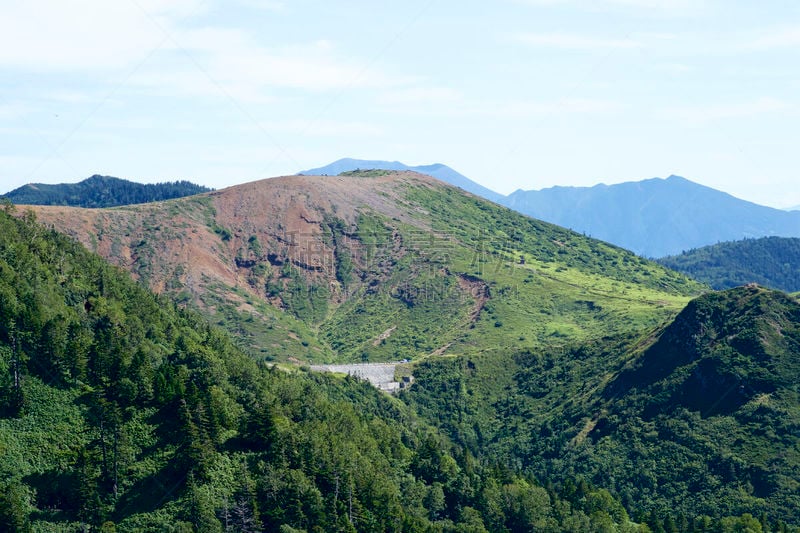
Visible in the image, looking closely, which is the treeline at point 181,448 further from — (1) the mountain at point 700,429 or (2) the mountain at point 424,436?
(1) the mountain at point 700,429

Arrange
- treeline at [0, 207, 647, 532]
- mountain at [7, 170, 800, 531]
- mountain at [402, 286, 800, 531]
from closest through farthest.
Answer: treeline at [0, 207, 647, 532], mountain at [7, 170, 800, 531], mountain at [402, 286, 800, 531]

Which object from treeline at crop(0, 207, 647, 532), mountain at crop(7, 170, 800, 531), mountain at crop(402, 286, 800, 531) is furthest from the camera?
mountain at crop(402, 286, 800, 531)

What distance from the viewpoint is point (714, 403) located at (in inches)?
6919

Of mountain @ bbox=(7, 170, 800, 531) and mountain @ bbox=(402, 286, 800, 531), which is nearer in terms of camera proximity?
mountain @ bbox=(7, 170, 800, 531)

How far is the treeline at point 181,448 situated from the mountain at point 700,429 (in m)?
24.0

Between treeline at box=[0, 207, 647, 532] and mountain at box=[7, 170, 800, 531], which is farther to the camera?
mountain at box=[7, 170, 800, 531]

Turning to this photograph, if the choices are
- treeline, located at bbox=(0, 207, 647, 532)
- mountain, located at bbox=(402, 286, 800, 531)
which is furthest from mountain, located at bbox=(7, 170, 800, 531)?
mountain, located at bbox=(402, 286, 800, 531)

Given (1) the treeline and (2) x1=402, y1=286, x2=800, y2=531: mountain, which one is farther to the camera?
(2) x1=402, y1=286, x2=800, y2=531: mountain

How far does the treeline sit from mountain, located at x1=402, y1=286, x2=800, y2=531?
2396 centimetres

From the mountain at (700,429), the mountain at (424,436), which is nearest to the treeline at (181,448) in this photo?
the mountain at (424,436)

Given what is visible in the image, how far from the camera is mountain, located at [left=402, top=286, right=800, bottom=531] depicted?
501 feet

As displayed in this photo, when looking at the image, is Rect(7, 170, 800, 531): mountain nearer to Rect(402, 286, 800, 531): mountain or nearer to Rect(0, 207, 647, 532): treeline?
Rect(0, 207, 647, 532): treeline

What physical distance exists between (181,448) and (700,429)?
10780 cm

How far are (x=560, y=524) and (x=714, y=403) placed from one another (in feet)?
210
